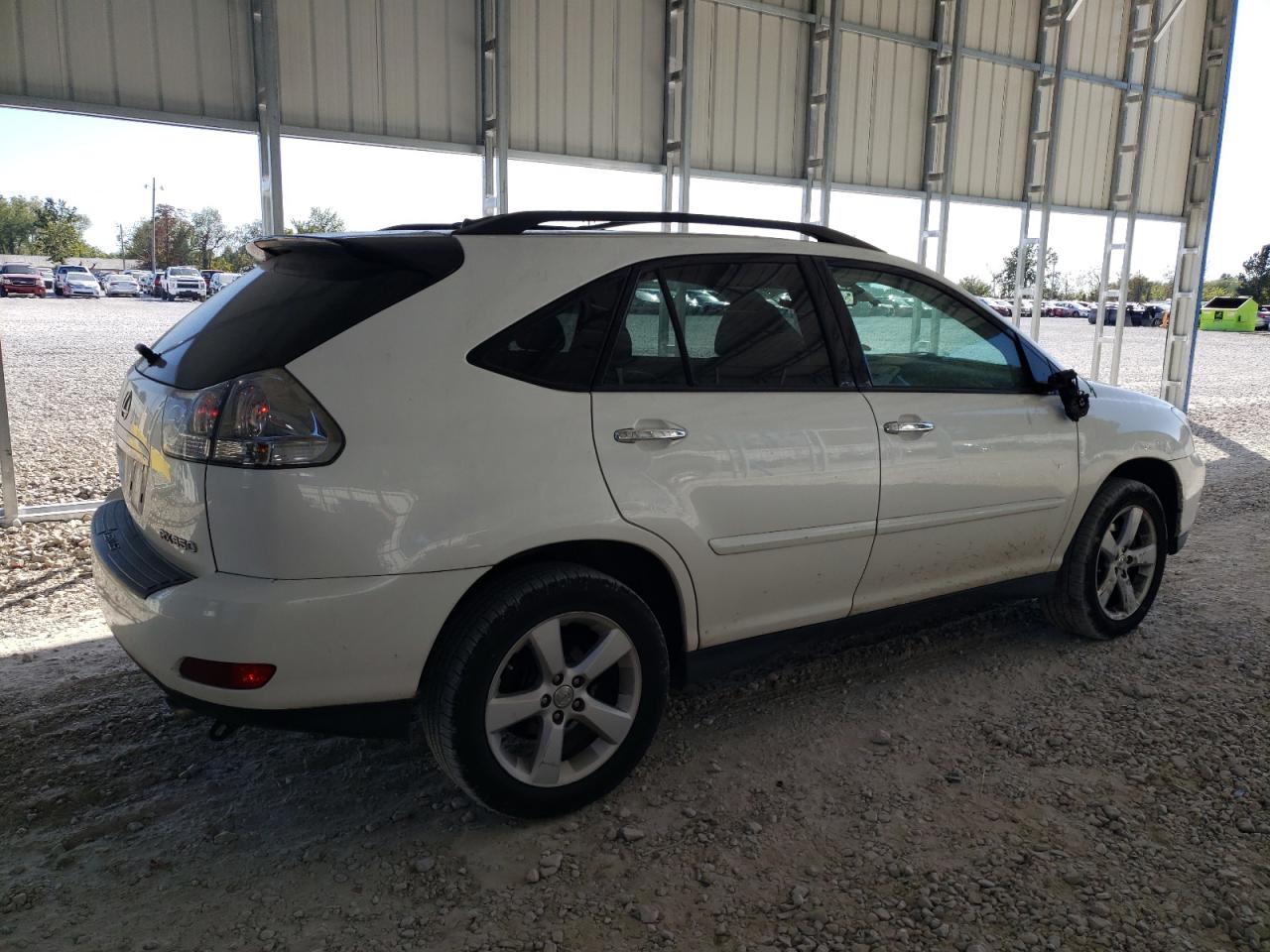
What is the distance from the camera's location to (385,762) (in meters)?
3.17

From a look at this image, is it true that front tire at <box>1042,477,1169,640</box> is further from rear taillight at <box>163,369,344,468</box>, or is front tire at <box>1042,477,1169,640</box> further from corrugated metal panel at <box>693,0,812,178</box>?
corrugated metal panel at <box>693,0,812,178</box>

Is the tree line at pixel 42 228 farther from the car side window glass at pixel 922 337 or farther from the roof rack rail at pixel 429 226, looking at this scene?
the car side window glass at pixel 922 337

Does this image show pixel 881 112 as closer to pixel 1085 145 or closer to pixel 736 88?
pixel 736 88

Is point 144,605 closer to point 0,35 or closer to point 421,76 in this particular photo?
point 0,35

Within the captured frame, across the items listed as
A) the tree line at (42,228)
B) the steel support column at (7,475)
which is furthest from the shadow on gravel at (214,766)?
the tree line at (42,228)

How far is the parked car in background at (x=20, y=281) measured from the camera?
8414 millimetres

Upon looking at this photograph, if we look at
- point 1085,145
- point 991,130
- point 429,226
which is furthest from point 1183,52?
point 429,226

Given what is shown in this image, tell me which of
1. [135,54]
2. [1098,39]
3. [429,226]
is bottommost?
[429,226]

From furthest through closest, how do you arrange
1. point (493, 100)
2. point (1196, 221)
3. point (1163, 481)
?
point (1196, 221)
point (493, 100)
point (1163, 481)

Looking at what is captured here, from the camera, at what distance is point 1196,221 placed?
1341 cm

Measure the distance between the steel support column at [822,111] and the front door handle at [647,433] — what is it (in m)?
7.64

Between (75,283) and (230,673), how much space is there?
16.2m

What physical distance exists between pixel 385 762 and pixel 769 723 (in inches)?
53.0

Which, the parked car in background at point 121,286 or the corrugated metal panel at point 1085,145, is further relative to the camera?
the parked car in background at point 121,286
